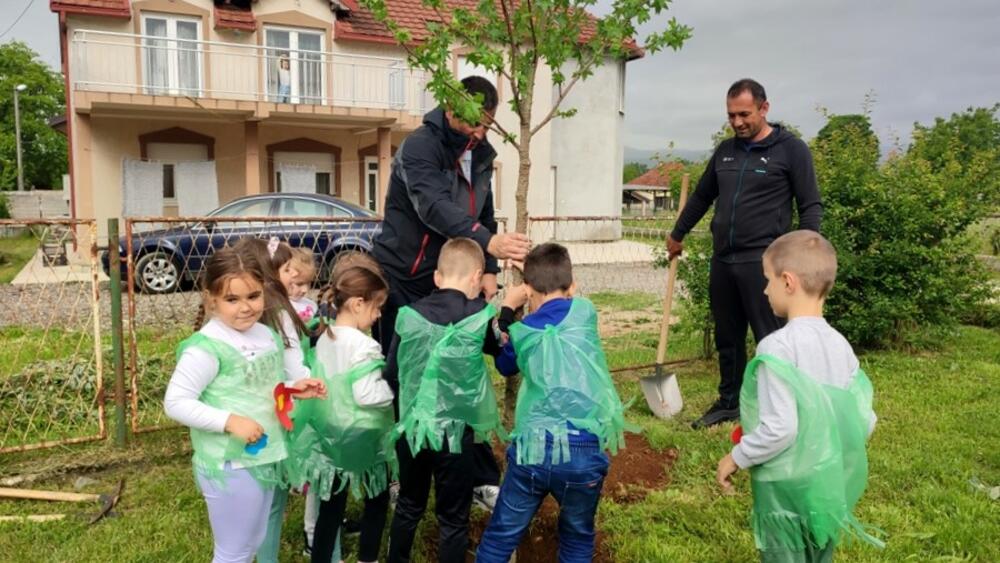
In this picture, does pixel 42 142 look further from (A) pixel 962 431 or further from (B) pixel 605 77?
(A) pixel 962 431

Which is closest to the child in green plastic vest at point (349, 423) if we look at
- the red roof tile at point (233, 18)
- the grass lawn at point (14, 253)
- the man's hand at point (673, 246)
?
the man's hand at point (673, 246)

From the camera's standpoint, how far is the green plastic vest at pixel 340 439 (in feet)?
8.44

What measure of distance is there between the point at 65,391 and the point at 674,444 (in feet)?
13.3

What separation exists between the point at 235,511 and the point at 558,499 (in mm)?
1047

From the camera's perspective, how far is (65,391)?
4.86 meters

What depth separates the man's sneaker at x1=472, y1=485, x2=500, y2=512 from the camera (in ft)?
10.9

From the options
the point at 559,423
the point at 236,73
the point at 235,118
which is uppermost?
the point at 236,73

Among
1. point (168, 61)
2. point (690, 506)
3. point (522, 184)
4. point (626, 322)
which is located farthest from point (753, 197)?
point (168, 61)

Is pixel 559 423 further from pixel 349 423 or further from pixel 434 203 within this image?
pixel 434 203

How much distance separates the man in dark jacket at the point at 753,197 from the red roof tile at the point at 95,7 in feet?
47.2

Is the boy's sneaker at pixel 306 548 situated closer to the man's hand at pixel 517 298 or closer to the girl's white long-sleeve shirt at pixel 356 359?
the girl's white long-sleeve shirt at pixel 356 359

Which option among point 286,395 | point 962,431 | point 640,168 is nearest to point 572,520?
point 286,395

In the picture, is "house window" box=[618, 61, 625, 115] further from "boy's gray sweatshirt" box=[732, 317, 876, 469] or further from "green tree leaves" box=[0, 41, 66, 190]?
"green tree leaves" box=[0, 41, 66, 190]

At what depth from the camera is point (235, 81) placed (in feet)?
50.0
